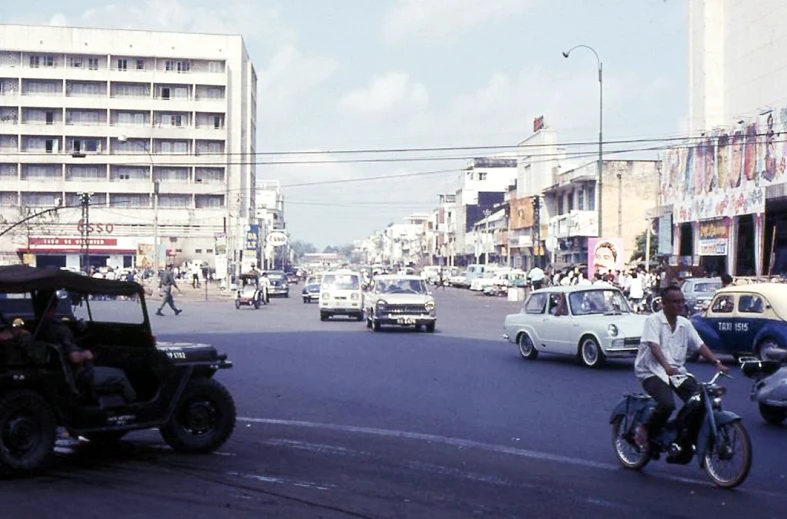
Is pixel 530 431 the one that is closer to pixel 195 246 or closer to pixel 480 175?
pixel 195 246

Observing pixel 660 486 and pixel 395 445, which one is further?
pixel 395 445

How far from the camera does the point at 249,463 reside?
9.97m

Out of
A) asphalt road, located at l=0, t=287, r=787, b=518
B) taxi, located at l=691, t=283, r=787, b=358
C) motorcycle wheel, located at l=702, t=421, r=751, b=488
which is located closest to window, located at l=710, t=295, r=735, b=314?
taxi, located at l=691, t=283, r=787, b=358

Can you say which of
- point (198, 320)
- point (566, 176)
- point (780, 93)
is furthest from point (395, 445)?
point (566, 176)

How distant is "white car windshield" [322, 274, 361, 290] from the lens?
38.3 metres

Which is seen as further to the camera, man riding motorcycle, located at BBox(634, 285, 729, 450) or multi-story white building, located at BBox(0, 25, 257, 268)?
multi-story white building, located at BBox(0, 25, 257, 268)

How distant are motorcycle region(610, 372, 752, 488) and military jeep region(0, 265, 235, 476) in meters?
4.27

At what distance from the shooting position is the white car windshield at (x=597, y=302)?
A: 69.7 ft

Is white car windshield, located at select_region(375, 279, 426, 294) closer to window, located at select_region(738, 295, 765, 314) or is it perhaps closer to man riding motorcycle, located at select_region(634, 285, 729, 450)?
window, located at select_region(738, 295, 765, 314)

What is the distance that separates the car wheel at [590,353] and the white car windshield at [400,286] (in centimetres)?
1183

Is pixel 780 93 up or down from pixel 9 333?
up

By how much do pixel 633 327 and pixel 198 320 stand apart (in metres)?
20.4

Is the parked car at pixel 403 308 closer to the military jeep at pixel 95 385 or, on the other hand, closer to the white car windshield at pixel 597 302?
the white car windshield at pixel 597 302

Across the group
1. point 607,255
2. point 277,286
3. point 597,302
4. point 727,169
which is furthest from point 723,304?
point 277,286
